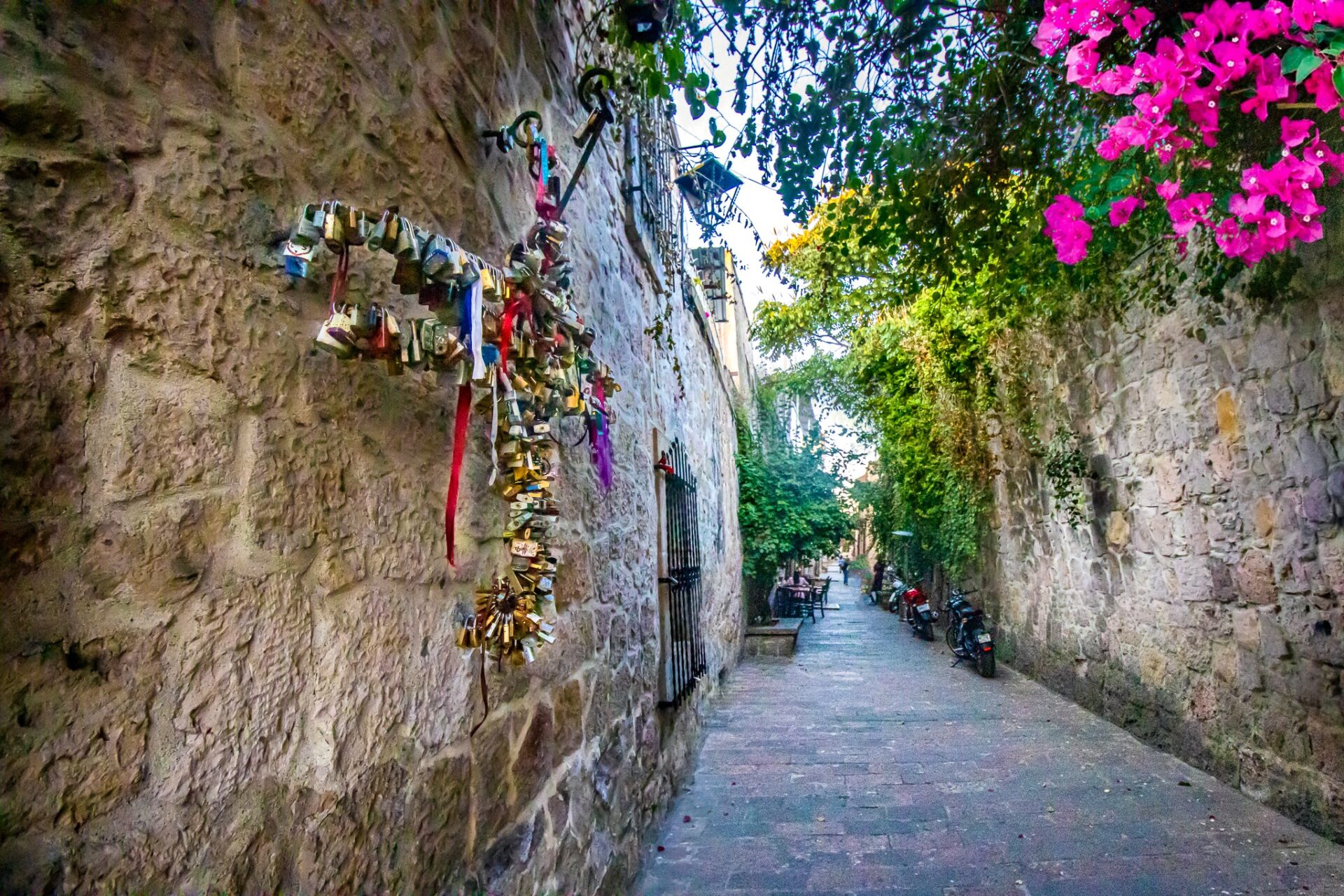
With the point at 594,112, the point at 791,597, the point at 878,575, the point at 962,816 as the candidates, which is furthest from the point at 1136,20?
the point at 878,575

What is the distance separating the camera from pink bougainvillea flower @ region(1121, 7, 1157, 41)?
168 cm

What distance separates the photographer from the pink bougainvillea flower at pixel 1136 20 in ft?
5.50

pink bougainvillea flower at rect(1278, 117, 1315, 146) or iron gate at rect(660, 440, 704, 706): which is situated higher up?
pink bougainvillea flower at rect(1278, 117, 1315, 146)

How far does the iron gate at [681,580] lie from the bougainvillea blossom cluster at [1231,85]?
2.46 m

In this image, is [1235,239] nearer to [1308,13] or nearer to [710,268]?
[1308,13]

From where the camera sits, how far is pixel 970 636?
24.1ft

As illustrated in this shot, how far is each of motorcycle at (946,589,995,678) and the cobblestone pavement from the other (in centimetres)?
126

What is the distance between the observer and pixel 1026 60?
2.37 m

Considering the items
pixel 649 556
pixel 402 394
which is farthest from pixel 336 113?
pixel 649 556

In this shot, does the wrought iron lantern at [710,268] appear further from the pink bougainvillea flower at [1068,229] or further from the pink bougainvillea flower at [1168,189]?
the pink bougainvillea flower at [1168,189]

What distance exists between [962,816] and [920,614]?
7268 mm

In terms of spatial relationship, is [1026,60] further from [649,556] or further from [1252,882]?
[1252,882]

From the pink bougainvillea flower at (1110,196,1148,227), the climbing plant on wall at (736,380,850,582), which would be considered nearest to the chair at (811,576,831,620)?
the climbing plant on wall at (736,380,850,582)

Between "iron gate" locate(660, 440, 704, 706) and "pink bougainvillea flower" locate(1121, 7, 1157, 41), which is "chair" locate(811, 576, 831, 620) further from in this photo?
"pink bougainvillea flower" locate(1121, 7, 1157, 41)
